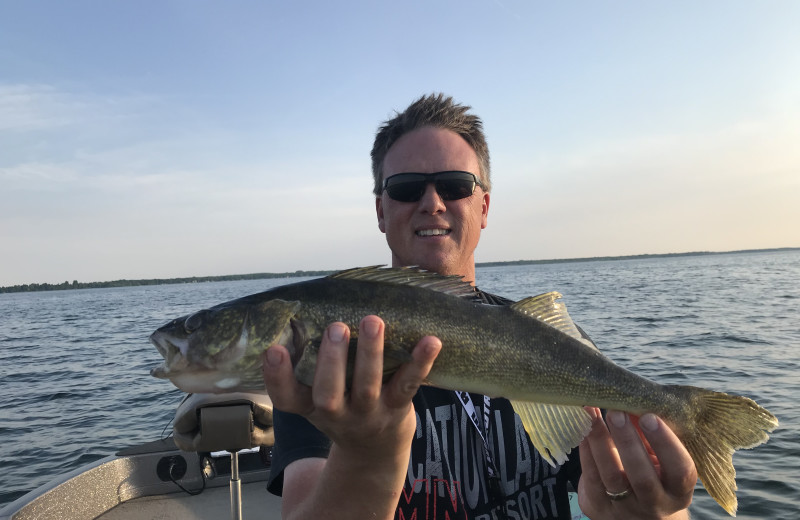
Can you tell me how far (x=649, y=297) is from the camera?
36062mm

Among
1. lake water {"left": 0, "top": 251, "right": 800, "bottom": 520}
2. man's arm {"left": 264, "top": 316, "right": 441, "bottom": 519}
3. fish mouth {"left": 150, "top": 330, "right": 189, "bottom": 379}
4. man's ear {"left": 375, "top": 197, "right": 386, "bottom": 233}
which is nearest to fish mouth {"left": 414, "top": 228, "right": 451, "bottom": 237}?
man's ear {"left": 375, "top": 197, "right": 386, "bottom": 233}

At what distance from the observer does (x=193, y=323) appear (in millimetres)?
2834

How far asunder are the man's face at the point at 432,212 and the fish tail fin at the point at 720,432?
1892 millimetres

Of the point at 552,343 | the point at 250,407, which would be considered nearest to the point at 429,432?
the point at 552,343

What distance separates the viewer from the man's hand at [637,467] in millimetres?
2691

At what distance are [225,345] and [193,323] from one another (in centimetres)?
25

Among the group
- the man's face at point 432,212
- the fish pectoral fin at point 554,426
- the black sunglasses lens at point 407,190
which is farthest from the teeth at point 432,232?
the fish pectoral fin at point 554,426

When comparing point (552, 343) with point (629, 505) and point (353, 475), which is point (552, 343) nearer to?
point (629, 505)

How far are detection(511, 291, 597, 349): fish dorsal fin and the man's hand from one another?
486 millimetres

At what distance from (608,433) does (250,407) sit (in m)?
3.05

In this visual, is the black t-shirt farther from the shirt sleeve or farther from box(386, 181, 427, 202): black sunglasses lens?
box(386, 181, 427, 202): black sunglasses lens

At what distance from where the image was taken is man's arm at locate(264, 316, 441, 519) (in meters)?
2.39

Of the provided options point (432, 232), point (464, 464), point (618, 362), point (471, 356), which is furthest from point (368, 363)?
point (618, 362)

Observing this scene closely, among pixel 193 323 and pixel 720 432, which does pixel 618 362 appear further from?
pixel 193 323
